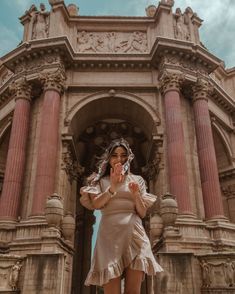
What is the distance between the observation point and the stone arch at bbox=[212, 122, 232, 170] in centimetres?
2582

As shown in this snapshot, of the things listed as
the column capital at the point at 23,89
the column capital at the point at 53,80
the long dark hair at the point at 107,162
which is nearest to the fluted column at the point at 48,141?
the column capital at the point at 53,80

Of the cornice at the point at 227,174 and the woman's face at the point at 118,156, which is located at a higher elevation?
the cornice at the point at 227,174

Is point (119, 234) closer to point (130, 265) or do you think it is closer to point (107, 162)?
point (130, 265)

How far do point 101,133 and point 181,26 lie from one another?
11290 mm

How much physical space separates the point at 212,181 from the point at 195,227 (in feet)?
11.5

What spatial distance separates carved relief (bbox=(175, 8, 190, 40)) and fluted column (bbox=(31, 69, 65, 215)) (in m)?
8.13

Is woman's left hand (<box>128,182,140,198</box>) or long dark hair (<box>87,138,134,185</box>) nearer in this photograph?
woman's left hand (<box>128,182,140,198</box>)

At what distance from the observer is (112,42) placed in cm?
2345

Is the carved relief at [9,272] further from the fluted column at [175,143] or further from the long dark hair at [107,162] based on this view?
the long dark hair at [107,162]

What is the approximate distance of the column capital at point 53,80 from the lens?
66.8ft

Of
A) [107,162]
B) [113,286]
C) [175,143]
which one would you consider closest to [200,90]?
[175,143]

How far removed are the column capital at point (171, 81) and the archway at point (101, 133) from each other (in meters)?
1.64

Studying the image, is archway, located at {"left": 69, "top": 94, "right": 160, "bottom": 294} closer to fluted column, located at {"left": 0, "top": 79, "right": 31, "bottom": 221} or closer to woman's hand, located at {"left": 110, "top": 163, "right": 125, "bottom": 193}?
fluted column, located at {"left": 0, "top": 79, "right": 31, "bottom": 221}

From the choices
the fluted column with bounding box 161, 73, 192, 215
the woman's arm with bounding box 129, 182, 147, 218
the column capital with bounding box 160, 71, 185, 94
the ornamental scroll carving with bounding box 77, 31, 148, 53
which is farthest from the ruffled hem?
the ornamental scroll carving with bounding box 77, 31, 148, 53
